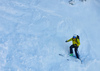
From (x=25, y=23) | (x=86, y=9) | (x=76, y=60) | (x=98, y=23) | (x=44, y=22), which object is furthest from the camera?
(x=86, y=9)

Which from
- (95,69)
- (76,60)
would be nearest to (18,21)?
(76,60)

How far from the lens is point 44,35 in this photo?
8891mm

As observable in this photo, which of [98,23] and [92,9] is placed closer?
[98,23]

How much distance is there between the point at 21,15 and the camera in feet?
33.1

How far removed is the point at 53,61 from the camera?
7.23 m

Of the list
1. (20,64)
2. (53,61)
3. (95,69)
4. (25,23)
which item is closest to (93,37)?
(95,69)

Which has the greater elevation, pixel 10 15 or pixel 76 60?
pixel 10 15

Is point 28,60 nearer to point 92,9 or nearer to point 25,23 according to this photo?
point 25,23

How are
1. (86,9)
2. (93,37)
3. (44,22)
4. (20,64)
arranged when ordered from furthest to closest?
(86,9) < (93,37) < (44,22) < (20,64)

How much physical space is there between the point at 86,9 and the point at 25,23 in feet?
30.0

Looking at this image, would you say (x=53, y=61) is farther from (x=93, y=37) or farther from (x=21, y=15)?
(x=93, y=37)

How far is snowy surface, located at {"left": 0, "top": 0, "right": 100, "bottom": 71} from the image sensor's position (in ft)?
22.6

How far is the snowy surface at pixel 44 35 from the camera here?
688 cm

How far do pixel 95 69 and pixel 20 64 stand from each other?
5.09 meters
